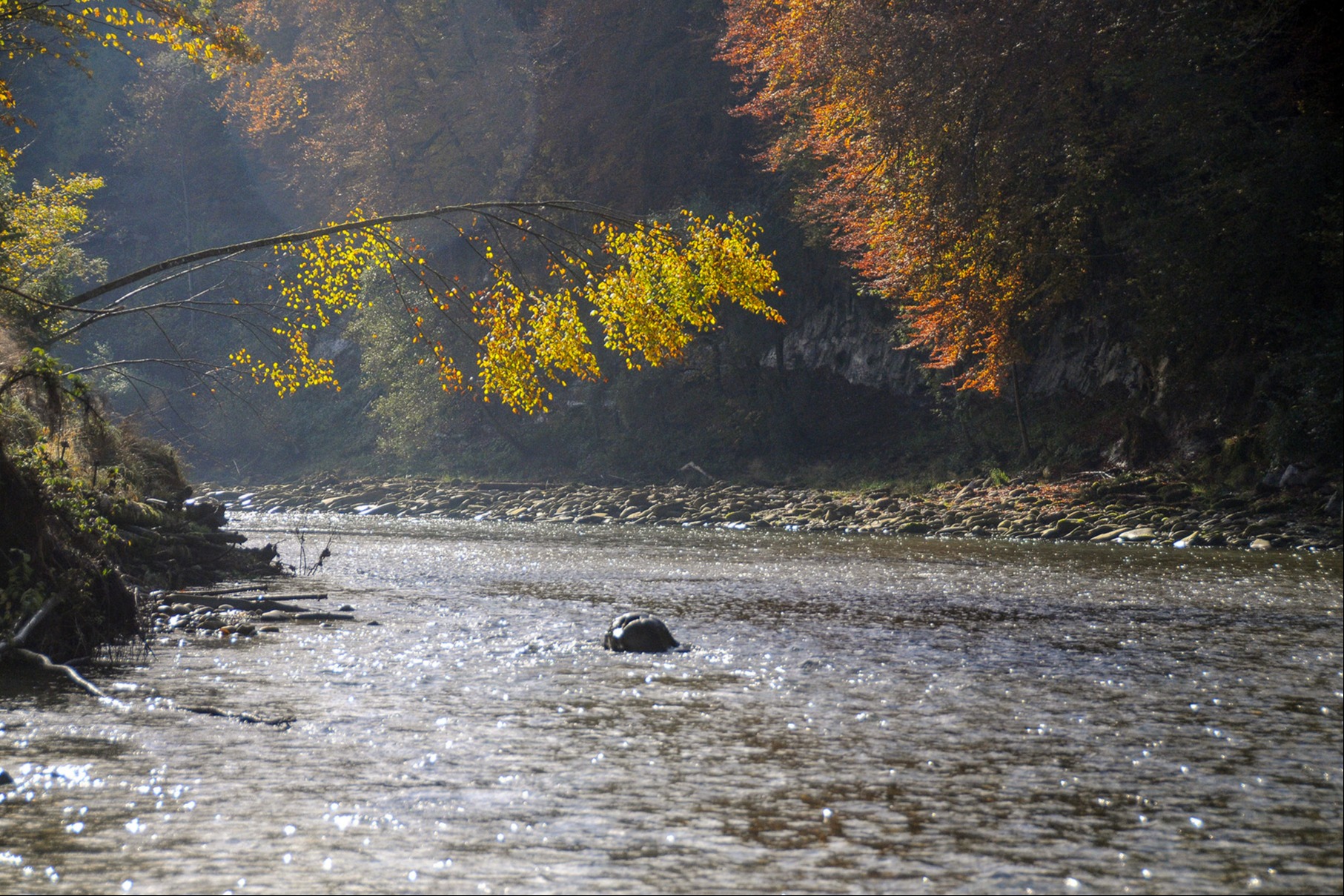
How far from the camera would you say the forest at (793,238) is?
17.7 m

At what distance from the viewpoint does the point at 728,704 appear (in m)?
8.14

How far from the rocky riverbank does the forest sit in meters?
1.02

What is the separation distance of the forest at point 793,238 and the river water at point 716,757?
120 inches

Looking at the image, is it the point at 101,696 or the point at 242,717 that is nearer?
the point at 242,717

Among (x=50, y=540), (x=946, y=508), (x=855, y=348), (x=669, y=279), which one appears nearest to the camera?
(x=50, y=540)

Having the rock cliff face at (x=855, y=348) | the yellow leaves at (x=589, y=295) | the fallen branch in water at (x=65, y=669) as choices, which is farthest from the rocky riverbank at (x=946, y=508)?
the fallen branch in water at (x=65, y=669)

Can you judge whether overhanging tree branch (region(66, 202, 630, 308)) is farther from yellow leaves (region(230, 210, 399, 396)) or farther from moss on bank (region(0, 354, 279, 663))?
moss on bank (region(0, 354, 279, 663))

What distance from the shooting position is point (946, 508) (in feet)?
88.8

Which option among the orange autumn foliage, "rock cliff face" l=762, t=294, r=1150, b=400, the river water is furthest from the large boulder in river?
"rock cliff face" l=762, t=294, r=1150, b=400

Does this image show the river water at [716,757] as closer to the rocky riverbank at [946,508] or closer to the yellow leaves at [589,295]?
the yellow leaves at [589,295]

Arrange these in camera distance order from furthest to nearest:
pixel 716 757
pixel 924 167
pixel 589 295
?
pixel 924 167 → pixel 589 295 → pixel 716 757

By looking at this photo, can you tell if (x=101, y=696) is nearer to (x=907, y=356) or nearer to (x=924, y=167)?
(x=924, y=167)

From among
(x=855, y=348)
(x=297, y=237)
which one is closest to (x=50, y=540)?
(x=297, y=237)

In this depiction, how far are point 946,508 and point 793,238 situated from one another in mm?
12737
